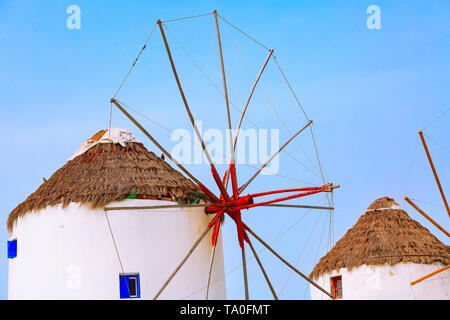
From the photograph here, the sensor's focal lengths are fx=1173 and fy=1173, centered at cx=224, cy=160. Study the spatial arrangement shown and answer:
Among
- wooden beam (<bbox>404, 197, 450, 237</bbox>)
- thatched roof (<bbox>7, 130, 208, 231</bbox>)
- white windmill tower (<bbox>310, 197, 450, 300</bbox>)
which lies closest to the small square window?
white windmill tower (<bbox>310, 197, 450, 300</bbox>)

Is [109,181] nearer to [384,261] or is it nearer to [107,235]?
[107,235]

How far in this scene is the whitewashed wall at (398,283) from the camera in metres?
33.7

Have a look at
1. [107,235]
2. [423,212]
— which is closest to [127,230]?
[107,235]

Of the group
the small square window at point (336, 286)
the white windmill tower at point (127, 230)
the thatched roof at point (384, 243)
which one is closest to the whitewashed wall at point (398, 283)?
the thatched roof at point (384, 243)

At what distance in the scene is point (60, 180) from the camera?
2895 cm

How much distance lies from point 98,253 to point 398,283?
33.7ft

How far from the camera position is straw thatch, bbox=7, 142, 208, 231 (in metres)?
28.0

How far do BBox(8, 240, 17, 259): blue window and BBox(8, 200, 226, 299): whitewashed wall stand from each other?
0.33 meters

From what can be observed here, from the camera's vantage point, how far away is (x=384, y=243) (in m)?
34.7
